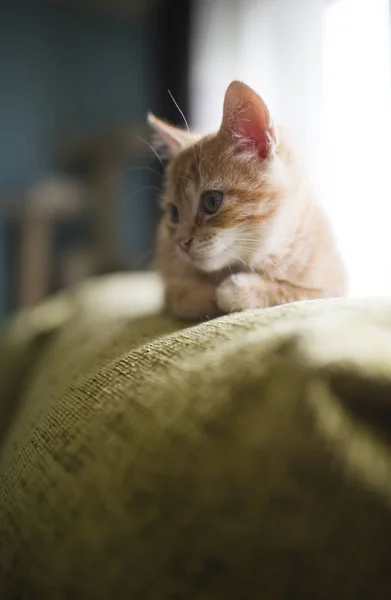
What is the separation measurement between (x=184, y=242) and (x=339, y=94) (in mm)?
1101

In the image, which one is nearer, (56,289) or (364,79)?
(364,79)

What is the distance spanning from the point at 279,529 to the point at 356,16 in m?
1.69

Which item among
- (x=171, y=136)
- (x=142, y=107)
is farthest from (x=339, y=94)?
(x=142, y=107)

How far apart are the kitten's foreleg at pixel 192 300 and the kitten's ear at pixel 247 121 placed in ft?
0.79

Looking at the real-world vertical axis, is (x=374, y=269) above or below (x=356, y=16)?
below

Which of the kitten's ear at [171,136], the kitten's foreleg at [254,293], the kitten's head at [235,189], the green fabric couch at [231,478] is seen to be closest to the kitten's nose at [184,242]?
the kitten's head at [235,189]

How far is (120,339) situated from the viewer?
2.84ft

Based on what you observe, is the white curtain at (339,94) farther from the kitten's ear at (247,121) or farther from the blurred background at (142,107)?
the kitten's ear at (247,121)

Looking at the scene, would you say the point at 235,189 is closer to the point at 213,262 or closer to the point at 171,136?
the point at 213,262

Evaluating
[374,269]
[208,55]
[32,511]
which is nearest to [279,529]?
[32,511]

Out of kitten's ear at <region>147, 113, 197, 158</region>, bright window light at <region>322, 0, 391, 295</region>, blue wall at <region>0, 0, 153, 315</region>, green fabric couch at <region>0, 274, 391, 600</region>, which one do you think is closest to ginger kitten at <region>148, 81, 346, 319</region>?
kitten's ear at <region>147, 113, 197, 158</region>

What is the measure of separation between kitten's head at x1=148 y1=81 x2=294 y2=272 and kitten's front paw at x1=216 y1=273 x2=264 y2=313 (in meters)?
0.08

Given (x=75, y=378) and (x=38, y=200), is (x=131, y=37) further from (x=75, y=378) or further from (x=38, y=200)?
(x=75, y=378)

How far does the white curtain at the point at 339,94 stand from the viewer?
163cm
